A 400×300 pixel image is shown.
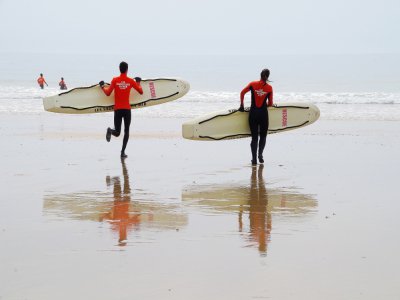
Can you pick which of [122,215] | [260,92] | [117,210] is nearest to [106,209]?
[117,210]

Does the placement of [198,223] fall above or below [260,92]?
below

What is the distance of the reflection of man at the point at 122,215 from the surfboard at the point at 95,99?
5.98m

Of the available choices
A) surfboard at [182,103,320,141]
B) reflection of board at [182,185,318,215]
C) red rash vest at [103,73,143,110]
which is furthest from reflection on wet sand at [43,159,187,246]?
surfboard at [182,103,320,141]

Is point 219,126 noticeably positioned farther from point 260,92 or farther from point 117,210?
point 117,210

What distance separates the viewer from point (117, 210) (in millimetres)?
9016

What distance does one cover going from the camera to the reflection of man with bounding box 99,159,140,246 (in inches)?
311

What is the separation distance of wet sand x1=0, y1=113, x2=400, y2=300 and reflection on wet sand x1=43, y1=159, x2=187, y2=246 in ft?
0.06

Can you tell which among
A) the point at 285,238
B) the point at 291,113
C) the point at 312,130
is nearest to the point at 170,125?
the point at 312,130

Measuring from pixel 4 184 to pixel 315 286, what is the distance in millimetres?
5770

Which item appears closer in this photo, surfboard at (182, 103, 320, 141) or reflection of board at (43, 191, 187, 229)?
reflection of board at (43, 191, 187, 229)

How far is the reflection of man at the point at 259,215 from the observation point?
25.0 ft

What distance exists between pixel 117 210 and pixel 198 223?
1.12 metres

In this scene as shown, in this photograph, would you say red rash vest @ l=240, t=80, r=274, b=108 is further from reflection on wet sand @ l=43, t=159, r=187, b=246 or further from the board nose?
reflection on wet sand @ l=43, t=159, r=187, b=246

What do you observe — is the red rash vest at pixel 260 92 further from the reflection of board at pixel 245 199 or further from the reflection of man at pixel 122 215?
the reflection of man at pixel 122 215
